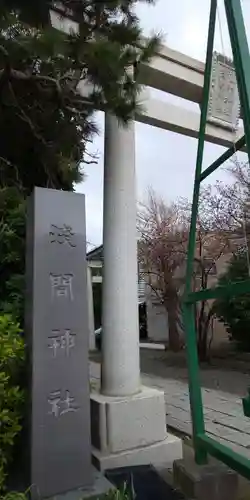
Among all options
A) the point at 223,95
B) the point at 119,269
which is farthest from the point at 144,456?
the point at 223,95

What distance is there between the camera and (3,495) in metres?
2.14

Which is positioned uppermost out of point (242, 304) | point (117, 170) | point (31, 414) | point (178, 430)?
point (117, 170)

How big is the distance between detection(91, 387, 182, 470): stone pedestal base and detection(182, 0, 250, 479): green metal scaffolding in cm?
84

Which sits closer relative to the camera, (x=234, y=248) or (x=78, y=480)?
(x=78, y=480)

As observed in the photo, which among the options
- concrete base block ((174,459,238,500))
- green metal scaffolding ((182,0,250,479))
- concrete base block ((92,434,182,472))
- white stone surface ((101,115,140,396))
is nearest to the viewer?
green metal scaffolding ((182,0,250,479))

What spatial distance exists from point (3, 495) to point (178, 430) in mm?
2118

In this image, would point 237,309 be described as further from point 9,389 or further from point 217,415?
point 9,389

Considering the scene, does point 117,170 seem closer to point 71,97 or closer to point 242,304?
point 71,97

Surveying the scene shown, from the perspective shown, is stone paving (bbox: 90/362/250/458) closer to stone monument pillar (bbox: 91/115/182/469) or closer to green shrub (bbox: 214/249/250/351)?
stone monument pillar (bbox: 91/115/182/469)

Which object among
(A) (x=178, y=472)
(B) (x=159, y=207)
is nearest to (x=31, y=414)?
(A) (x=178, y=472)

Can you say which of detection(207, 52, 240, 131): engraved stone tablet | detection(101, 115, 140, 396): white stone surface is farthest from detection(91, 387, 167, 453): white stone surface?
detection(207, 52, 240, 131): engraved stone tablet

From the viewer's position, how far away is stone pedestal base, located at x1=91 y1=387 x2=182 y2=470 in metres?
2.77

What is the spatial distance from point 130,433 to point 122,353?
0.58 meters

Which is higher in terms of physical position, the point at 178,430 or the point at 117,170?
the point at 117,170
